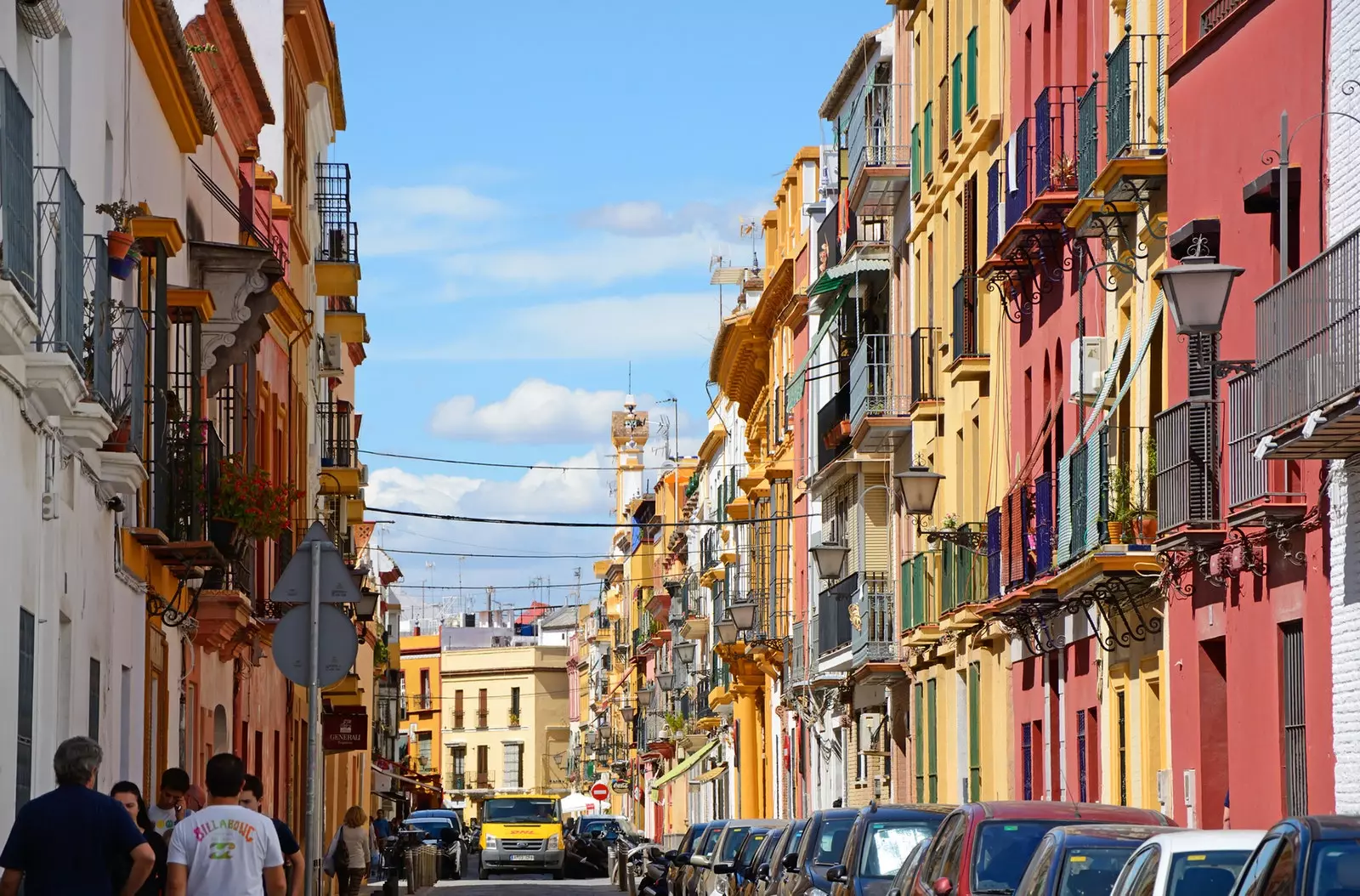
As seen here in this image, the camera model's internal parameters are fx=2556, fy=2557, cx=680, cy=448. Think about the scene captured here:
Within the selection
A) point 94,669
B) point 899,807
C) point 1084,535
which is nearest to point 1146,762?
point 1084,535

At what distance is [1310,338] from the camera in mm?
15938

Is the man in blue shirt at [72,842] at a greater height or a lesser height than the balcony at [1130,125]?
lesser

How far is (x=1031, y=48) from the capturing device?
1136 inches

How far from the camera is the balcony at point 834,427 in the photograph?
40281 mm

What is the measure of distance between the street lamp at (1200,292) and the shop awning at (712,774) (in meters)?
50.1

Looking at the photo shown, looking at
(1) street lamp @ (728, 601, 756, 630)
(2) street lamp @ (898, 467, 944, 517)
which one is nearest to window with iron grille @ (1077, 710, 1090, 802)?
(2) street lamp @ (898, 467, 944, 517)

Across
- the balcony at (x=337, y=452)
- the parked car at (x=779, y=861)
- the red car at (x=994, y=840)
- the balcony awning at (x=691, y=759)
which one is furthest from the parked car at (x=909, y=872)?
the balcony awning at (x=691, y=759)

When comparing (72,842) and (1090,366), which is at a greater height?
(1090,366)

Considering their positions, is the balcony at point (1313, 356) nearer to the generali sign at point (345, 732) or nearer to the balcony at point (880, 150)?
the balcony at point (880, 150)

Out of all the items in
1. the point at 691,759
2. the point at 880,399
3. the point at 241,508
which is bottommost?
the point at 691,759

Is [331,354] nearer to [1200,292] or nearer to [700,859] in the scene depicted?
[700,859]

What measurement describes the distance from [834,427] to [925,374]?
5.23m

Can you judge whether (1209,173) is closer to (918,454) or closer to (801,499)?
(918,454)

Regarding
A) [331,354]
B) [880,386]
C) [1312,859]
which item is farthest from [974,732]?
[1312,859]
